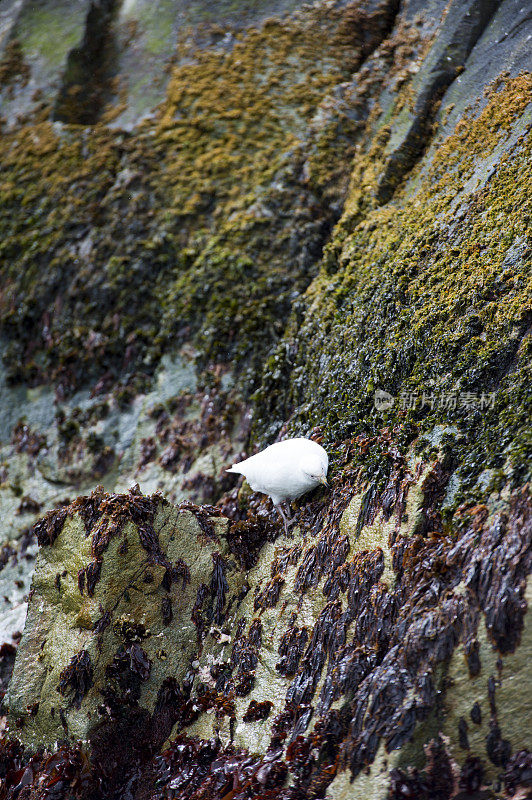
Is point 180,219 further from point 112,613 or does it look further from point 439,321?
point 112,613

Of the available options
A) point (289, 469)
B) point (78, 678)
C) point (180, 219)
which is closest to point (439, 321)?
point (289, 469)

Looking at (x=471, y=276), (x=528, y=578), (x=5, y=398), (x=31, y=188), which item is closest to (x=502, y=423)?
(x=528, y=578)

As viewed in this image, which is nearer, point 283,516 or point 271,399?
point 283,516

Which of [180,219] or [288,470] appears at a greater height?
[180,219]

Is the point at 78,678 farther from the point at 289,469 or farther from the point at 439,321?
the point at 439,321

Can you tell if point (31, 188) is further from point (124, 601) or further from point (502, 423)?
point (502, 423)

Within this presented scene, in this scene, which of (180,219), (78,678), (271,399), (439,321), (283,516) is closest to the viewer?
(78,678)

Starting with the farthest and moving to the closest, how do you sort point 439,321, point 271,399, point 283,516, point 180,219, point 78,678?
point 180,219, point 271,399, point 283,516, point 439,321, point 78,678

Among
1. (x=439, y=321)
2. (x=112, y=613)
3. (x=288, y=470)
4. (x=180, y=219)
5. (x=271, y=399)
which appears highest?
(x=180, y=219)
